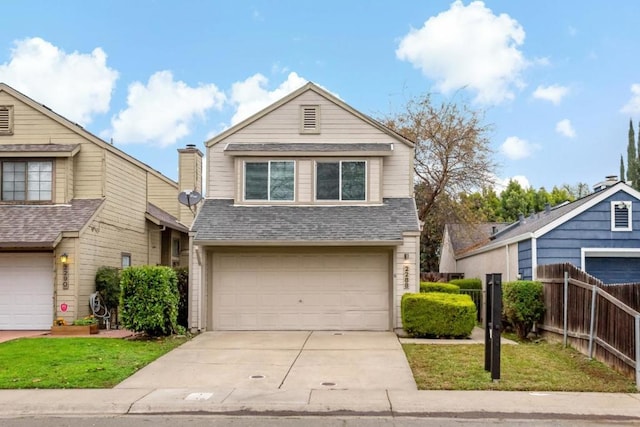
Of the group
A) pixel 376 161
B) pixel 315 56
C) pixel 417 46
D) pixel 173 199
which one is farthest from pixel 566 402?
pixel 173 199

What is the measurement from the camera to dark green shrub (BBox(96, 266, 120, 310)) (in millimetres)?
16781

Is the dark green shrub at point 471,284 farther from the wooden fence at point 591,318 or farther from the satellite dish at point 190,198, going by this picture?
the satellite dish at point 190,198

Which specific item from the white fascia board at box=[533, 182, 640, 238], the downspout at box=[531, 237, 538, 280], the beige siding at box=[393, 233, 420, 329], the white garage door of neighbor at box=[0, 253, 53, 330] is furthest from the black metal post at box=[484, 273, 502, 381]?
the white garage door of neighbor at box=[0, 253, 53, 330]

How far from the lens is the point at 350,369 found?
1050cm

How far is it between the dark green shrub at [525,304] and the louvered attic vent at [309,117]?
6.97 meters

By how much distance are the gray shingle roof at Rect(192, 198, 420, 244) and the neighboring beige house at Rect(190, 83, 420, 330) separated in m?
0.03

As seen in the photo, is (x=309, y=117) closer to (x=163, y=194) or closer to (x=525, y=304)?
(x=525, y=304)

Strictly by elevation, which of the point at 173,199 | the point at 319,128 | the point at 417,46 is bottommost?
the point at 173,199

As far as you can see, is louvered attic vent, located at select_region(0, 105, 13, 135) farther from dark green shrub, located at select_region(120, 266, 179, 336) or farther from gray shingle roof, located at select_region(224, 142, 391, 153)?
dark green shrub, located at select_region(120, 266, 179, 336)

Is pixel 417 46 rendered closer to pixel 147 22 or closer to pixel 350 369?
pixel 147 22

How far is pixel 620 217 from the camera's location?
52.5 ft

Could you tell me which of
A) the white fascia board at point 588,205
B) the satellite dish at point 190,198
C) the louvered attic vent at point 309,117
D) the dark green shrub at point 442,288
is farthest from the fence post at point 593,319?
the satellite dish at point 190,198

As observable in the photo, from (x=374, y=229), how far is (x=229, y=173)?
4.60 meters

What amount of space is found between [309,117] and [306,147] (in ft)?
3.57
